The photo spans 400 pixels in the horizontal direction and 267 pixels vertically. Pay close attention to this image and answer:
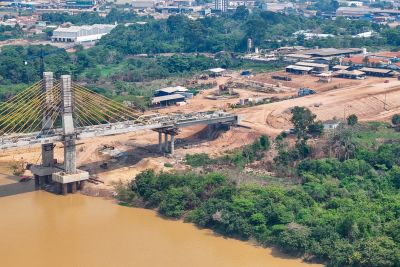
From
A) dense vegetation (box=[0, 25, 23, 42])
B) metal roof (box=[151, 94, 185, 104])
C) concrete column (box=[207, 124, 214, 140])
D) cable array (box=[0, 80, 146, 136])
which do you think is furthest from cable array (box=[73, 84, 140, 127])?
dense vegetation (box=[0, 25, 23, 42])

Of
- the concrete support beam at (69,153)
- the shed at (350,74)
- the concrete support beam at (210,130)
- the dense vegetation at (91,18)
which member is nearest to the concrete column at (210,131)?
the concrete support beam at (210,130)

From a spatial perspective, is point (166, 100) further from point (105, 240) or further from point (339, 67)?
point (105, 240)

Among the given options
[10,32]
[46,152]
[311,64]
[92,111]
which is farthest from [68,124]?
[10,32]

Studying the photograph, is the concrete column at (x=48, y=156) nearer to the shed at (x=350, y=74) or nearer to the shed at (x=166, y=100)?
the shed at (x=166, y=100)

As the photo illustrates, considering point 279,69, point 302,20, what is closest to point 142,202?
point 279,69

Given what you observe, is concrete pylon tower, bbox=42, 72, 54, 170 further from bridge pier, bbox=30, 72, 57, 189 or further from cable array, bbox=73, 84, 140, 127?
cable array, bbox=73, 84, 140, 127
